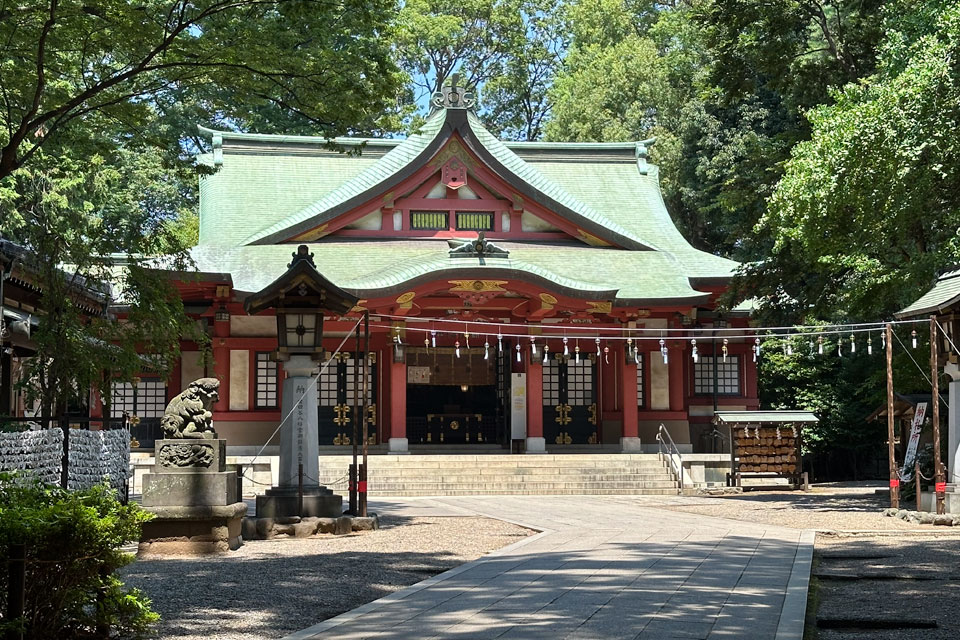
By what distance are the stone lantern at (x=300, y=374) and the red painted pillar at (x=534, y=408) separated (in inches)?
435

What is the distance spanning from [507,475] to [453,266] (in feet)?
16.1

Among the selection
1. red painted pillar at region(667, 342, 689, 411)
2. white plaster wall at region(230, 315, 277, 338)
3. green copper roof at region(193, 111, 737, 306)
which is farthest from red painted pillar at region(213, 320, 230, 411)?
red painted pillar at region(667, 342, 689, 411)

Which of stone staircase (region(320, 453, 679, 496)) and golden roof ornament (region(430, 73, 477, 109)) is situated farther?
golden roof ornament (region(430, 73, 477, 109))

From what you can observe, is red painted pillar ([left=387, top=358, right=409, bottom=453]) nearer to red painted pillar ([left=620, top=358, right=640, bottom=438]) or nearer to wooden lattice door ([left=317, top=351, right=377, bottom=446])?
wooden lattice door ([left=317, top=351, right=377, bottom=446])

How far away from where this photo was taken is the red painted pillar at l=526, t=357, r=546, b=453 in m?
28.1

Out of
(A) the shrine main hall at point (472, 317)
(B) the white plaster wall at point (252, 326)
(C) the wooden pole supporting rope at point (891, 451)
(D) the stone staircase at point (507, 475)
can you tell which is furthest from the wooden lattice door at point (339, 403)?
(C) the wooden pole supporting rope at point (891, 451)

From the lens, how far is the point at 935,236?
21172 mm

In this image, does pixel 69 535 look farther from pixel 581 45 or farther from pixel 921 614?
pixel 581 45

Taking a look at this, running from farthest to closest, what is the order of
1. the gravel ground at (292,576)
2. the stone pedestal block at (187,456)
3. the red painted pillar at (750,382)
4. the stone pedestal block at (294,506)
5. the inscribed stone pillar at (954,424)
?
1. the red painted pillar at (750,382)
2. the inscribed stone pillar at (954,424)
3. the stone pedestal block at (294,506)
4. the stone pedestal block at (187,456)
5. the gravel ground at (292,576)

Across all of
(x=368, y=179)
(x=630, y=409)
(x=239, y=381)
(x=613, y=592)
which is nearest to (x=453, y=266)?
Answer: (x=368, y=179)

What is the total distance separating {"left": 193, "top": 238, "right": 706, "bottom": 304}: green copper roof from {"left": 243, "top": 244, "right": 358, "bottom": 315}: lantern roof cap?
28.2 ft

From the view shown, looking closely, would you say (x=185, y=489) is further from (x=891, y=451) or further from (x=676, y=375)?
(x=676, y=375)

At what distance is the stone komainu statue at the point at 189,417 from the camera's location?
539 inches

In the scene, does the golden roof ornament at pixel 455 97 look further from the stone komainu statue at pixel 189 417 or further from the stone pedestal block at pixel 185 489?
the stone pedestal block at pixel 185 489
